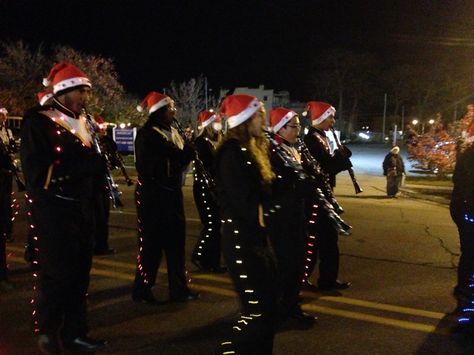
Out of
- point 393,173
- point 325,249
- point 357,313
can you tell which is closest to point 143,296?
point 325,249

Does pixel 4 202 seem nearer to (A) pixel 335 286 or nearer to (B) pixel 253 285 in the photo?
(A) pixel 335 286

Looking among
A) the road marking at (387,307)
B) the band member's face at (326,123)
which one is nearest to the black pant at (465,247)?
the road marking at (387,307)

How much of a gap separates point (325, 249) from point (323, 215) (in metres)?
0.38

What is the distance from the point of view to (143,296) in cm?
524

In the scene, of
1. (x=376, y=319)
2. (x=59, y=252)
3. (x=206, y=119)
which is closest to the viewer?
(x=59, y=252)

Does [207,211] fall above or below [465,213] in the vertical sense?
below

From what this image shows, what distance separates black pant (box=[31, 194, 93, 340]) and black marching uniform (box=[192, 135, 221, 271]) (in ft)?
7.65

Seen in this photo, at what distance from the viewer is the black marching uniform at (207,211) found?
6305mm

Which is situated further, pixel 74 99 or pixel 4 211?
pixel 4 211

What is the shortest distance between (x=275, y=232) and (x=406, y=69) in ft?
218

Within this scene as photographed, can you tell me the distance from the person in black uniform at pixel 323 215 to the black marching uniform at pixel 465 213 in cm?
116

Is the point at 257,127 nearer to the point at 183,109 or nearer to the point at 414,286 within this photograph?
the point at 414,286

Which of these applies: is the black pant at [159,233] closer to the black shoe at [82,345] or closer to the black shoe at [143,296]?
the black shoe at [143,296]

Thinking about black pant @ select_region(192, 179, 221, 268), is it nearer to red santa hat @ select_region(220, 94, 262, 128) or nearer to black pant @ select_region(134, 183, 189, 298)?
black pant @ select_region(134, 183, 189, 298)
